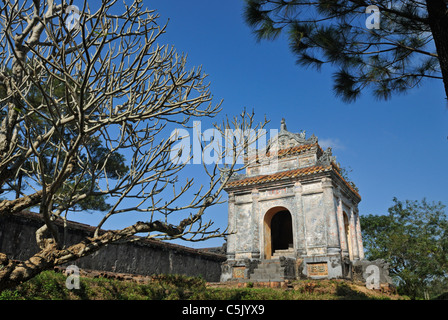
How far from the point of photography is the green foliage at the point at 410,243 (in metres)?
25.8

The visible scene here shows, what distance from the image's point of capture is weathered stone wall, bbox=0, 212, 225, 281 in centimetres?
962

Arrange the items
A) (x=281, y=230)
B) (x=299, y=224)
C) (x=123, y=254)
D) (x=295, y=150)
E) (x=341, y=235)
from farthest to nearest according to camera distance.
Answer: (x=281, y=230)
(x=295, y=150)
(x=299, y=224)
(x=341, y=235)
(x=123, y=254)

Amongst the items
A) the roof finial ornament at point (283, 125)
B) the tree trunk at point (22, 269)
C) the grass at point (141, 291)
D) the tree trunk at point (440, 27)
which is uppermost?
the roof finial ornament at point (283, 125)

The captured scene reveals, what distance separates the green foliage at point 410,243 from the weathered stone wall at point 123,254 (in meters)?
15.7

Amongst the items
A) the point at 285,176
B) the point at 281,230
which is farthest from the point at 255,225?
the point at 281,230

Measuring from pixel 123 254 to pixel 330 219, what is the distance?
892 centimetres

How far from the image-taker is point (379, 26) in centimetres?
687

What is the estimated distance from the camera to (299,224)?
50.4 feet

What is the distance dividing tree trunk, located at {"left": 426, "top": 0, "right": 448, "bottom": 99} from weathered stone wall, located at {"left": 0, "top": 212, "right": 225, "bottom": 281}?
265 inches

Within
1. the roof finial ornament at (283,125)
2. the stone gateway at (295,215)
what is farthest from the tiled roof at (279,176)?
the roof finial ornament at (283,125)

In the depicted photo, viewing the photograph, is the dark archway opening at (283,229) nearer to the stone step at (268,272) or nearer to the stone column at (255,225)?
the stone column at (255,225)

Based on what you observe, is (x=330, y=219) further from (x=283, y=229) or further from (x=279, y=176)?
(x=283, y=229)

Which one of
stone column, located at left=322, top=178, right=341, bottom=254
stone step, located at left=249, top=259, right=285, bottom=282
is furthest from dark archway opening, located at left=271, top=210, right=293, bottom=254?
stone column, located at left=322, top=178, right=341, bottom=254

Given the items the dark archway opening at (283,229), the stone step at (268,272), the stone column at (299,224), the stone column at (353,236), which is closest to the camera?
the stone step at (268,272)
